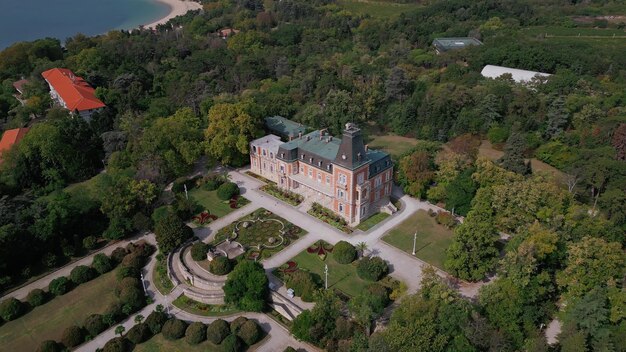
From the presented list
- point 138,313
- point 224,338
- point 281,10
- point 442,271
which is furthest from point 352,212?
point 281,10

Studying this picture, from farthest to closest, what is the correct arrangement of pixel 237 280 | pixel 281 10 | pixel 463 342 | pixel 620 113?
pixel 281 10 < pixel 620 113 < pixel 237 280 < pixel 463 342

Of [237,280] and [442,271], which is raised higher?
[237,280]

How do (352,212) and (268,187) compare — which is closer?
(352,212)

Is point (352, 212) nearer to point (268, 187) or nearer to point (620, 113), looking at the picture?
point (268, 187)

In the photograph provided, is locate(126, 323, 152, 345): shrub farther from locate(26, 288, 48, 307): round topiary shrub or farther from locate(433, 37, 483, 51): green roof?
locate(433, 37, 483, 51): green roof

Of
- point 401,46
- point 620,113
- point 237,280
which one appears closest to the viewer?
point 237,280

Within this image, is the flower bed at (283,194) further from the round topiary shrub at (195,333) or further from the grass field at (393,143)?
the round topiary shrub at (195,333)

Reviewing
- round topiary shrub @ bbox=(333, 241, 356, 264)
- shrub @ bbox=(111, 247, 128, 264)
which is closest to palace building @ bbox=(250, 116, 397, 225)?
round topiary shrub @ bbox=(333, 241, 356, 264)
